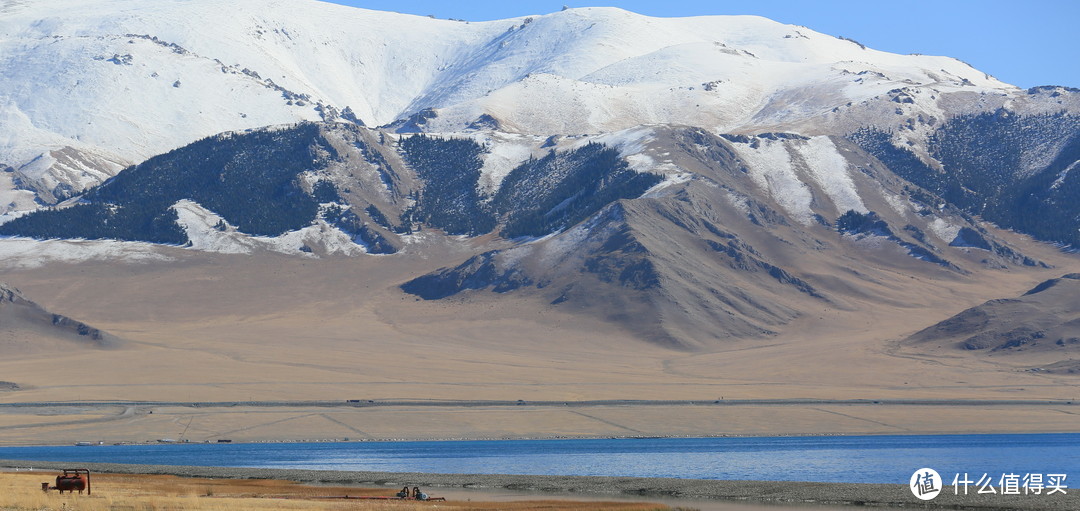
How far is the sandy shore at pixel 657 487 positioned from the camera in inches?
3388

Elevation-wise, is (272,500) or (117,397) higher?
(117,397)

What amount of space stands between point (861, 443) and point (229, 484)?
74597 millimetres

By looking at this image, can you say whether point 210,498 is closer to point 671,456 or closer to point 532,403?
point 671,456

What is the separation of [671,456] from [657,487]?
34810 mm

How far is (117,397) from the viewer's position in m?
199

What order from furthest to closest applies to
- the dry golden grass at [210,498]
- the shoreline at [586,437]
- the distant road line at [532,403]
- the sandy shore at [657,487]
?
1. the distant road line at [532,403]
2. the shoreline at [586,437]
3. the sandy shore at [657,487]
4. the dry golden grass at [210,498]

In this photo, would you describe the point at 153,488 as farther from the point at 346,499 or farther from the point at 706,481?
the point at 706,481

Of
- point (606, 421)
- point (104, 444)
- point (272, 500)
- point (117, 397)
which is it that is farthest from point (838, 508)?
point (117, 397)

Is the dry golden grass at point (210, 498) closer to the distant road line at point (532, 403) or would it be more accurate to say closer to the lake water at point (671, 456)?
the lake water at point (671, 456)

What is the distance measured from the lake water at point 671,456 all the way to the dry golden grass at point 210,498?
2414 cm

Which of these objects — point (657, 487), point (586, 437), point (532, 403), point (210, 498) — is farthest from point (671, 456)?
point (210, 498)

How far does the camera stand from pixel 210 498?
79.1 metres

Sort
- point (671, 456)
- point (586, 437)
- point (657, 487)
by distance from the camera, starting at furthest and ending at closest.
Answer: point (586, 437) → point (671, 456) → point (657, 487)

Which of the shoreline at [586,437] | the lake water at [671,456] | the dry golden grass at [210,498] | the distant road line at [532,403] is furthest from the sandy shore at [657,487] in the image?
the distant road line at [532,403]
